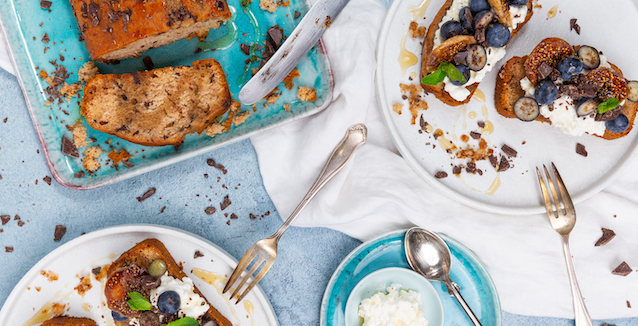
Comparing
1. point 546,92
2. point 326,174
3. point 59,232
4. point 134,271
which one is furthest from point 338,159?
point 59,232

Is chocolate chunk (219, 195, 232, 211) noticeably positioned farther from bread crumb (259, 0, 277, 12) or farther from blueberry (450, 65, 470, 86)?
blueberry (450, 65, 470, 86)

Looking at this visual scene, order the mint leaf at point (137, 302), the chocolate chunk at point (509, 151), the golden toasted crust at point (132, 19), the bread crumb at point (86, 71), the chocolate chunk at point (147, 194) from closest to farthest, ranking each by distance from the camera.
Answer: the golden toasted crust at point (132, 19), the mint leaf at point (137, 302), the bread crumb at point (86, 71), the chocolate chunk at point (509, 151), the chocolate chunk at point (147, 194)

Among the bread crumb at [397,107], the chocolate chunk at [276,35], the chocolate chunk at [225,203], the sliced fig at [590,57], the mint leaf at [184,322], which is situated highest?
the chocolate chunk at [276,35]

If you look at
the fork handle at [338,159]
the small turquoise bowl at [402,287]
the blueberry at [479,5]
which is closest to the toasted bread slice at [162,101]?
the fork handle at [338,159]

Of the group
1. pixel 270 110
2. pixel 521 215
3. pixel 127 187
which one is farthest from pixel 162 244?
pixel 521 215

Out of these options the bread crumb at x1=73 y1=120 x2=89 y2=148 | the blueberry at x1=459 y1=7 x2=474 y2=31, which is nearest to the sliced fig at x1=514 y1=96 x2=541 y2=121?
the blueberry at x1=459 y1=7 x2=474 y2=31

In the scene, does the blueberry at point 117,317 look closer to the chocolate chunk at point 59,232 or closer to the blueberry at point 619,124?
the chocolate chunk at point 59,232
